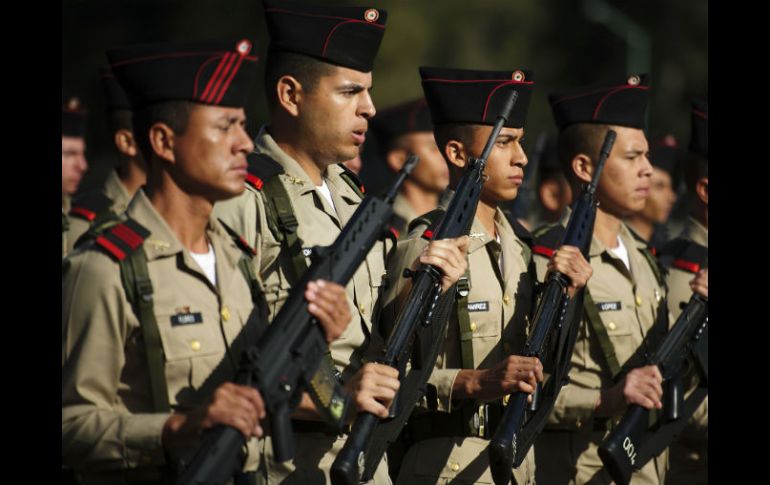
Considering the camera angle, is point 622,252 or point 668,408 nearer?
point 668,408

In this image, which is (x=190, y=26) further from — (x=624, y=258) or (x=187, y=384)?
(x=187, y=384)

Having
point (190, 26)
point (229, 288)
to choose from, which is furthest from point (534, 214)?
point (229, 288)

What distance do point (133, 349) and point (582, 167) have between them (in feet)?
12.6

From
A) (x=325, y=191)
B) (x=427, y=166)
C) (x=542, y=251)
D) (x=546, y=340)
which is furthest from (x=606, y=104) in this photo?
(x=427, y=166)

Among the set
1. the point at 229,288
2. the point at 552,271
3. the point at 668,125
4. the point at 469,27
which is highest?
the point at 229,288

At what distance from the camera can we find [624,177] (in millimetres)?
7621

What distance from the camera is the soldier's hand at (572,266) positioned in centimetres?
653

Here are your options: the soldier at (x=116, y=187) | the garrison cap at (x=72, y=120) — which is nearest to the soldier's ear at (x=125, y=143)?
the soldier at (x=116, y=187)

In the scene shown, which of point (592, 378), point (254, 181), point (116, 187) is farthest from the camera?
point (116, 187)

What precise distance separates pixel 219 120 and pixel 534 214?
1018cm

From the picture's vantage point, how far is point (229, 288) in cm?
473

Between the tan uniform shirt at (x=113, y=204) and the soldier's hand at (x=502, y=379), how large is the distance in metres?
2.75

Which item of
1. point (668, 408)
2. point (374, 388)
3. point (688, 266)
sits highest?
point (374, 388)

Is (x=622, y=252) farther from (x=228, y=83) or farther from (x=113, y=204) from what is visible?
(x=228, y=83)
